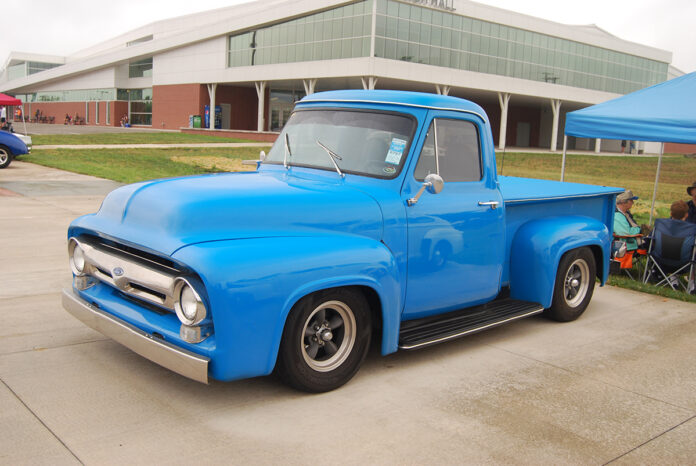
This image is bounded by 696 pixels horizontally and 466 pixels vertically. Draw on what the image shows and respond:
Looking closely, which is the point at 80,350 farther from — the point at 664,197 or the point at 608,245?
the point at 664,197

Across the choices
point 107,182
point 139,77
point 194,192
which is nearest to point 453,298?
point 194,192

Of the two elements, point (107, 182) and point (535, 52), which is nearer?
point (107, 182)

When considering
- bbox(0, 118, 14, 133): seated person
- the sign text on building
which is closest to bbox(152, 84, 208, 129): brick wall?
the sign text on building

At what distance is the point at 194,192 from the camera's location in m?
4.06

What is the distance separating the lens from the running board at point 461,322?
456cm

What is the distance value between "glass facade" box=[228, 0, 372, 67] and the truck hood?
36576 mm

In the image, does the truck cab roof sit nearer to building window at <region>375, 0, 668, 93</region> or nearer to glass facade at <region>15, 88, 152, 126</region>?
building window at <region>375, 0, 668, 93</region>

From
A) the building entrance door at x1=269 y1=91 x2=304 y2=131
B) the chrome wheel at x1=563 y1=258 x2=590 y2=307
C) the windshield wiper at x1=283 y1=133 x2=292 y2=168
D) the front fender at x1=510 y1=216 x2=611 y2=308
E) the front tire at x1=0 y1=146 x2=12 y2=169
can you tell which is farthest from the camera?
the building entrance door at x1=269 y1=91 x2=304 y2=131

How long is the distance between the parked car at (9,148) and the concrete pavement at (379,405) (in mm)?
14893

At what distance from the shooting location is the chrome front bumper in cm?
355

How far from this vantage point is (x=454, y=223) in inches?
193

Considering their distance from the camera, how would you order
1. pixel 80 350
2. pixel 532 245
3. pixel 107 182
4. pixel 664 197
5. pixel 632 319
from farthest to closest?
pixel 664 197
pixel 107 182
pixel 632 319
pixel 532 245
pixel 80 350

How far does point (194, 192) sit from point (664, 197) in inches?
864

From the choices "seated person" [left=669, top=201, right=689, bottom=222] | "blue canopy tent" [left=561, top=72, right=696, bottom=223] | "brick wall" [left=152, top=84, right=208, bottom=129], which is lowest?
"seated person" [left=669, top=201, right=689, bottom=222]
